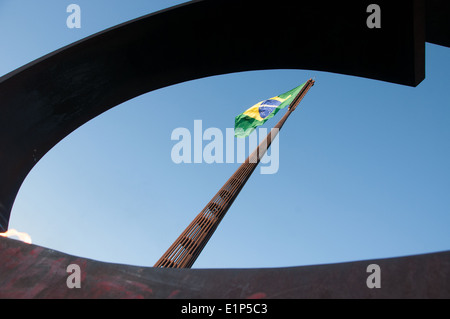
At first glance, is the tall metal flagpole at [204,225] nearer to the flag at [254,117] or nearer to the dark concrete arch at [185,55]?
the flag at [254,117]

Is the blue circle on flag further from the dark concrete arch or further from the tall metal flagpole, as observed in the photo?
the dark concrete arch

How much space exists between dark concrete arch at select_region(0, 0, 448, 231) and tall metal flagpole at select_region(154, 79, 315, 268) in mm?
2919

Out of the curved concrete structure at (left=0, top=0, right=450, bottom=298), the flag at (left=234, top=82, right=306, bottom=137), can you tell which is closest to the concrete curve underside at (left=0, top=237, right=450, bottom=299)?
the curved concrete structure at (left=0, top=0, right=450, bottom=298)

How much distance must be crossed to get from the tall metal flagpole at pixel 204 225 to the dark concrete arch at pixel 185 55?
115 inches

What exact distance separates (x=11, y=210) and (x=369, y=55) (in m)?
5.62

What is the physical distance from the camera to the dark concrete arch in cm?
373

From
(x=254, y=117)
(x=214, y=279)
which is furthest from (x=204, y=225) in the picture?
(x=214, y=279)

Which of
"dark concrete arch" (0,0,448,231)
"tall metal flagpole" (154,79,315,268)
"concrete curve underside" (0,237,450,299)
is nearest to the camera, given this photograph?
"concrete curve underside" (0,237,450,299)

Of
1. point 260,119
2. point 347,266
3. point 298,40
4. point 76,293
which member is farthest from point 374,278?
point 260,119

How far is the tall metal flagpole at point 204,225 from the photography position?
579cm

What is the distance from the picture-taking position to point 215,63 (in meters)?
5.05

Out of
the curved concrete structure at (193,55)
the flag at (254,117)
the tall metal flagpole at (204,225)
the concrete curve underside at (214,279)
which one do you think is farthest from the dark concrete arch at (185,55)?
the flag at (254,117)

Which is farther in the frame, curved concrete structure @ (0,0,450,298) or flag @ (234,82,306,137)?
flag @ (234,82,306,137)

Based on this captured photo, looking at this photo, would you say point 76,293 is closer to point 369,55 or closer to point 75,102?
point 75,102
